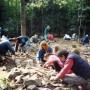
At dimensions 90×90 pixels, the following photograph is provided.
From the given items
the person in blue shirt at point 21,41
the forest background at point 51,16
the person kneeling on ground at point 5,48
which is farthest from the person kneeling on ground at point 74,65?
the forest background at point 51,16

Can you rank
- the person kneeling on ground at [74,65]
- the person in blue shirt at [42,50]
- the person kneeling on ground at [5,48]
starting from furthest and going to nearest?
1. the person kneeling on ground at [5,48]
2. the person in blue shirt at [42,50]
3. the person kneeling on ground at [74,65]

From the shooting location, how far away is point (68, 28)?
3753 centimetres

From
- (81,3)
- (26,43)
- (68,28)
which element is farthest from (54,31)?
(26,43)

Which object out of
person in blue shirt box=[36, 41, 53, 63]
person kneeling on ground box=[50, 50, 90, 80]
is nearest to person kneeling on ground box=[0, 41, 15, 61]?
person in blue shirt box=[36, 41, 53, 63]

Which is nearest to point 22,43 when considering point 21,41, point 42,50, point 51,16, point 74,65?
point 21,41

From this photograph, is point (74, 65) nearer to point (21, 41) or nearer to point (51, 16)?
point (21, 41)

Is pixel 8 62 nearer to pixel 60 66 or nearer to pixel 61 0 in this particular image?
pixel 60 66

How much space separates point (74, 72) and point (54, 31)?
92.3 feet

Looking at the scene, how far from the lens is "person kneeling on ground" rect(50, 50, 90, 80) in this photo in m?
8.84

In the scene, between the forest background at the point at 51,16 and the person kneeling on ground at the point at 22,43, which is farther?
the forest background at the point at 51,16

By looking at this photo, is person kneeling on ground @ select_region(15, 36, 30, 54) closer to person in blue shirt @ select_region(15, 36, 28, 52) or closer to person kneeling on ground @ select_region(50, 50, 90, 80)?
person in blue shirt @ select_region(15, 36, 28, 52)

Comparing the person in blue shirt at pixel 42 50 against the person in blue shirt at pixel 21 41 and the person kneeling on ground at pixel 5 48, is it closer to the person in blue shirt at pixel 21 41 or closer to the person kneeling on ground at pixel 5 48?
the person kneeling on ground at pixel 5 48

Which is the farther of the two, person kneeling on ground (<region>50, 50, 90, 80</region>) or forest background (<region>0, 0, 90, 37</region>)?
forest background (<region>0, 0, 90, 37</region>)

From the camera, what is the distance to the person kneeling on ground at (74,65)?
8.84 metres
